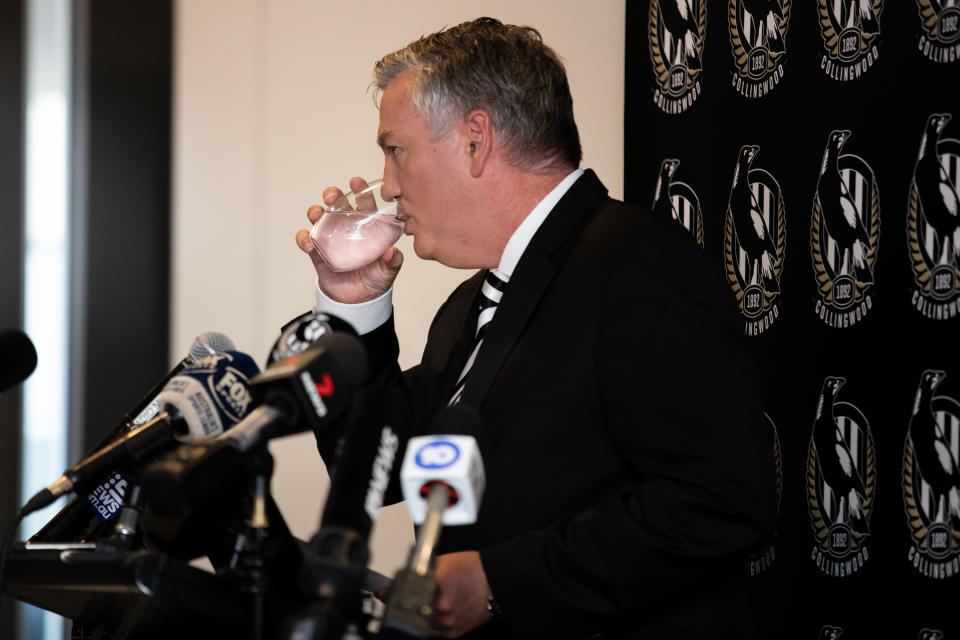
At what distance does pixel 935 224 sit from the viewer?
6.34 feet

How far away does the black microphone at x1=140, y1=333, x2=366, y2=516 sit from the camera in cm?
96

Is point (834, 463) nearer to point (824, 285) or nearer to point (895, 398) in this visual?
point (895, 398)

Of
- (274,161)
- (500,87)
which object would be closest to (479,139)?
(500,87)

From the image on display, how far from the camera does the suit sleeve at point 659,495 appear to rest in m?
1.43

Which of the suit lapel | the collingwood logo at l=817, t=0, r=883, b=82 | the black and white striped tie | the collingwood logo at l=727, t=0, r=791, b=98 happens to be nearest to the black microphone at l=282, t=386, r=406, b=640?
the suit lapel

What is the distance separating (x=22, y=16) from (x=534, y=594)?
270 cm

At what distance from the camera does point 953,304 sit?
75.2 inches

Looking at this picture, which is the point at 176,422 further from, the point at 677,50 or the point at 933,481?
the point at 677,50

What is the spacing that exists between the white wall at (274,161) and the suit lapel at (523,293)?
1.43 meters

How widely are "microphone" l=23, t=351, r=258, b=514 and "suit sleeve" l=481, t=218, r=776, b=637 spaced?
440 millimetres

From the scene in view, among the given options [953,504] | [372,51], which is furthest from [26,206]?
[953,504]

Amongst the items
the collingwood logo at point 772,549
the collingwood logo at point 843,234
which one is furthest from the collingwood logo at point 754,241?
the collingwood logo at point 772,549

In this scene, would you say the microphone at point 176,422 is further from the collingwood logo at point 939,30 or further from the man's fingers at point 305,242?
the collingwood logo at point 939,30

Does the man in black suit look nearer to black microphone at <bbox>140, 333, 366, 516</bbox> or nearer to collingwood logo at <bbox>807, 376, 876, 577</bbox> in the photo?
black microphone at <bbox>140, 333, 366, 516</bbox>
